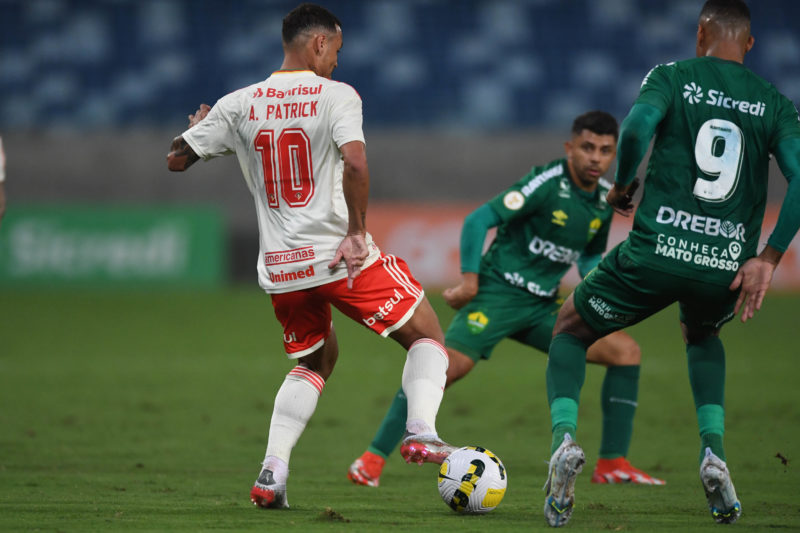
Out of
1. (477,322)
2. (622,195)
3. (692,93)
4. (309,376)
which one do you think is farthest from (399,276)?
(477,322)

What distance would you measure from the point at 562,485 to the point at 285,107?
1.86 meters

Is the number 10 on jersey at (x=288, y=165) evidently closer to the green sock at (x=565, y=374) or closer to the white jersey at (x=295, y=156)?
the white jersey at (x=295, y=156)

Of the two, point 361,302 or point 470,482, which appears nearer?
point 470,482

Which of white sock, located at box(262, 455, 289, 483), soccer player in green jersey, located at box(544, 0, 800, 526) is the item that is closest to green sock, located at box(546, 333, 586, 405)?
soccer player in green jersey, located at box(544, 0, 800, 526)

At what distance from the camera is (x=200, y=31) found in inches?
811

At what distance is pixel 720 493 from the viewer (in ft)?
13.2

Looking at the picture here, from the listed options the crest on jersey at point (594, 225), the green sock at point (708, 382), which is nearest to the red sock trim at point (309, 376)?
the green sock at point (708, 382)

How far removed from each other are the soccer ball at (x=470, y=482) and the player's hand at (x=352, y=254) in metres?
0.83

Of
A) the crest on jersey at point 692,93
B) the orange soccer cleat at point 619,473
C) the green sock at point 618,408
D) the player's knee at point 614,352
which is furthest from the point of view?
the player's knee at point 614,352

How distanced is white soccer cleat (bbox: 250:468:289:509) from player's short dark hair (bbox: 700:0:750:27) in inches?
102

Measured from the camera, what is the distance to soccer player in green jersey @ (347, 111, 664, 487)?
5766mm

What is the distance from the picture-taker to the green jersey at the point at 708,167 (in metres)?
4.07

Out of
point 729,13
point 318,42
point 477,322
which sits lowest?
point 477,322

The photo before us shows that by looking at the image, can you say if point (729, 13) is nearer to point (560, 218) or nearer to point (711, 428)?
point (711, 428)
